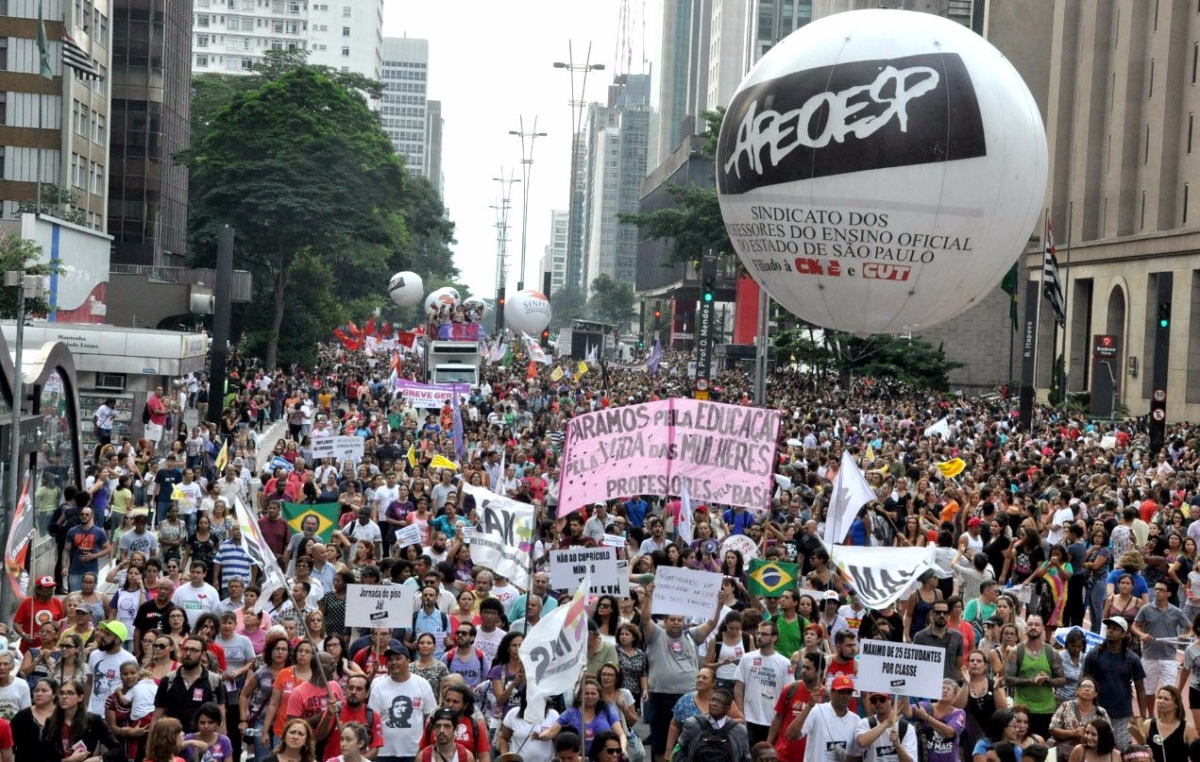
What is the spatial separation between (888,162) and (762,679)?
6.47 meters

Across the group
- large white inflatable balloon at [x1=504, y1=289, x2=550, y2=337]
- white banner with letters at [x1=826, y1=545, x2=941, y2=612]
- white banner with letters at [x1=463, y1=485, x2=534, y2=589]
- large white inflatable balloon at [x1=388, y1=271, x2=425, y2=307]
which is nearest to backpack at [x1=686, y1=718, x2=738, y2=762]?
white banner with letters at [x1=826, y1=545, x2=941, y2=612]

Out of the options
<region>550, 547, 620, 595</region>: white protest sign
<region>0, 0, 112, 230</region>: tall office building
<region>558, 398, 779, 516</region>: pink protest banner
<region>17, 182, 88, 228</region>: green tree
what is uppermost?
<region>0, 0, 112, 230</region>: tall office building

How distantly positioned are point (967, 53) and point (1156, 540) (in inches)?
211

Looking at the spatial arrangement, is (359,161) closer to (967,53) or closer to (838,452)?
(838,452)

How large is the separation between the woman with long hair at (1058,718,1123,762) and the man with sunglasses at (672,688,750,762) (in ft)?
6.40

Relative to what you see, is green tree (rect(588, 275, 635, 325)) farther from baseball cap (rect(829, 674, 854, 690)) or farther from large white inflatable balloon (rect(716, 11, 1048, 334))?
baseball cap (rect(829, 674, 854, 690))

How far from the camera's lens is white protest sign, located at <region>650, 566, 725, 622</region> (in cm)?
1224

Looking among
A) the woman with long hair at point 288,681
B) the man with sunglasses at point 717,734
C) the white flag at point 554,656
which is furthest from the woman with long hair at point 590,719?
the woman with long hair at point 288,681

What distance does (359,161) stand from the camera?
2542 inches

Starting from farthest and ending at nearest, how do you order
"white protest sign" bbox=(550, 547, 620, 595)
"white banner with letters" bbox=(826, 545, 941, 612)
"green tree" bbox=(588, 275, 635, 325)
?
"green tree" bbox=(588, 275, 635, 325) < "white banner with letters" bbox=(826, 545, 941, 612) < "white protest sign" bbox=(550, 547, 620, 595)

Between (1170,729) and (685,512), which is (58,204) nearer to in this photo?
(685,512)

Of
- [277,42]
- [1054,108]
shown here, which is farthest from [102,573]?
[277,42]

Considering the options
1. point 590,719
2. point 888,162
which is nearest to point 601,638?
point 590,719

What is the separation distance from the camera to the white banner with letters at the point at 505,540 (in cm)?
1402
